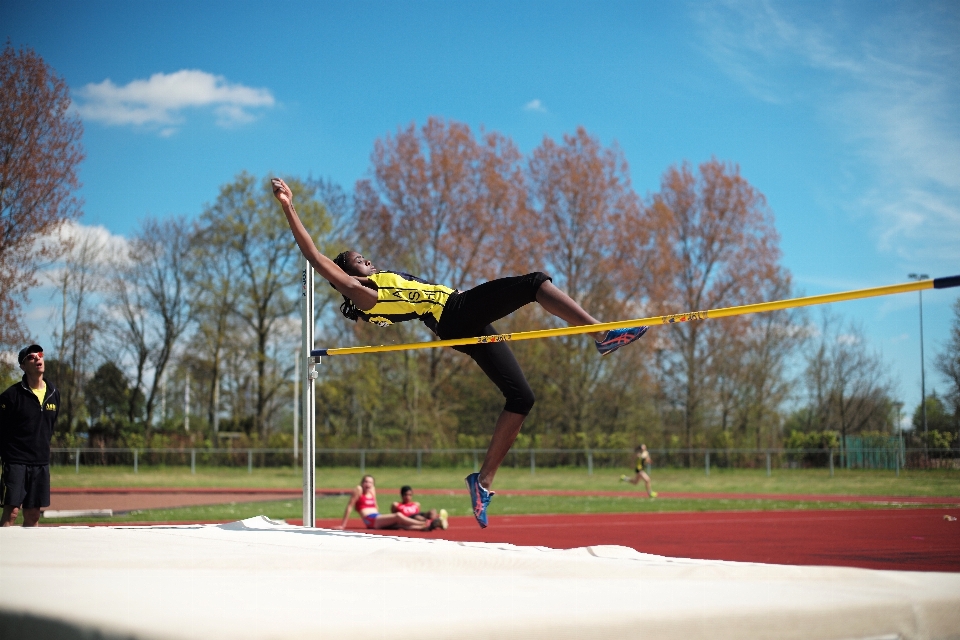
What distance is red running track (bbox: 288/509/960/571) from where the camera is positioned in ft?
21.0

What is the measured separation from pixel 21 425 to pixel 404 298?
3.25 meters

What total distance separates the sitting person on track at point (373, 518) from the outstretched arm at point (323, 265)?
5931 mm

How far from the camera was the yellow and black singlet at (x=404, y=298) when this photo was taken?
4.39 metres

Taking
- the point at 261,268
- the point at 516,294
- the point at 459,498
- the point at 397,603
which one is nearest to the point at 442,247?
the point at 261,268

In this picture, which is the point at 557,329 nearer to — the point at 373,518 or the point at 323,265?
the point at 323,265

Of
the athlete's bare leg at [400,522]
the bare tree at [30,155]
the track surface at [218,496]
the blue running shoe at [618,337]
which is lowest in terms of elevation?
the track surface at [218,496]

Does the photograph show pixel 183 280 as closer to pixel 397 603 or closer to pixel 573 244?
pixel 573 244

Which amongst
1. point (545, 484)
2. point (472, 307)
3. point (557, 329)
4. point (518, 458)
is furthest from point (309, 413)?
point (518, 458)

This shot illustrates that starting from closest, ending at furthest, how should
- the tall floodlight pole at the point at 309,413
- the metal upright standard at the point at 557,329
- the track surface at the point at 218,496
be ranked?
the metal upright standard at the point at 557,329, the tall floodlight pole at the point at 309,413, the track surface at the point at 218,496

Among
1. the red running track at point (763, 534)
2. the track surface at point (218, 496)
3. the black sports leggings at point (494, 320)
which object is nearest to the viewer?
the black sports leggings at point (494, 320)

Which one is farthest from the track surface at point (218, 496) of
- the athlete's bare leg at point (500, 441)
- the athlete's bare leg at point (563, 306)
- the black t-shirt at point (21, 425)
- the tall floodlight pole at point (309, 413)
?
the athlete's bare leg at point (563, 306)

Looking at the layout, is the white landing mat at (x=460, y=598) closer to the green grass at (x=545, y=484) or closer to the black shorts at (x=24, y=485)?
the black shorts at (x=24, y=485)

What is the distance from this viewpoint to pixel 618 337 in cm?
403

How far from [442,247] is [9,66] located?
13871 millimetres
